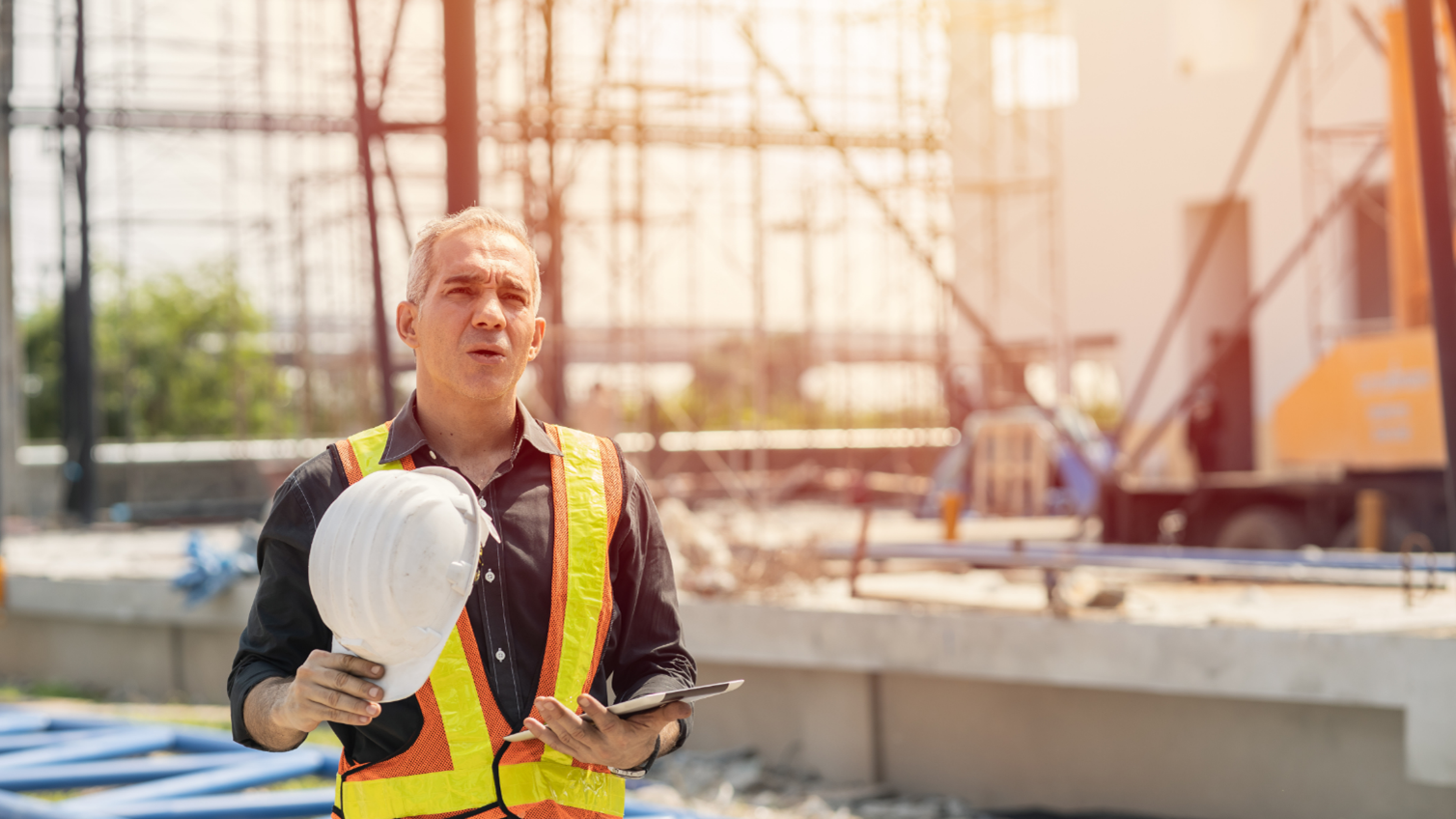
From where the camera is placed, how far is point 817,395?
33.0m

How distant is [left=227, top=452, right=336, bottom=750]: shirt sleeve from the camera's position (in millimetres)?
1944

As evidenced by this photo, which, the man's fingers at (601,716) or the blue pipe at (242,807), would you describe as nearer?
the man's fingers at (601,716)

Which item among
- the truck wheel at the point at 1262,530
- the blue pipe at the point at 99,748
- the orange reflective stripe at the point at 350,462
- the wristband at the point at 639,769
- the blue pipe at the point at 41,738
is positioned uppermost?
the orange reflective stripe at the point at 350,462

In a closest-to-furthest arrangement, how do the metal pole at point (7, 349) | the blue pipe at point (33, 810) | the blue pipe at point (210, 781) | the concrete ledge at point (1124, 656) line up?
the blue pipe at point (33, 810)
the blue pipe at point (210, 781)
the concrete ledge at point (1124, 656)
the metal pole at point (7, 349)

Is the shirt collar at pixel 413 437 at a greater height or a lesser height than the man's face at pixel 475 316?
lesser

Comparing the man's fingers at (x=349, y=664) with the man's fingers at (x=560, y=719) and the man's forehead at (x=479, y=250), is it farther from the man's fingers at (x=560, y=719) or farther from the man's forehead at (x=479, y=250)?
the man's forehead at (x=479, y=250)

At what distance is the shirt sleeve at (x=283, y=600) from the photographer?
194cm

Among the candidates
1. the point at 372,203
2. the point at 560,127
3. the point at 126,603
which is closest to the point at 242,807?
the point at 372,203

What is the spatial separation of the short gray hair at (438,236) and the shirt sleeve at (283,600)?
31 cm

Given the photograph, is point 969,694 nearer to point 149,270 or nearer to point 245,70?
point 245,70

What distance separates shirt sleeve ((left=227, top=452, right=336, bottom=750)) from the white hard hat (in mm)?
134

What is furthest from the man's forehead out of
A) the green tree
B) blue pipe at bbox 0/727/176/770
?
the green tree

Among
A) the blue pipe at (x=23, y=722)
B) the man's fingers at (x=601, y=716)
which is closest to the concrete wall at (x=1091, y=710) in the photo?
the blue pipe at (x=23, y=722)

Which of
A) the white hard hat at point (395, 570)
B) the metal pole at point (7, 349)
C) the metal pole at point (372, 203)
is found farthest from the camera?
the metal pole at point (7, 349)
